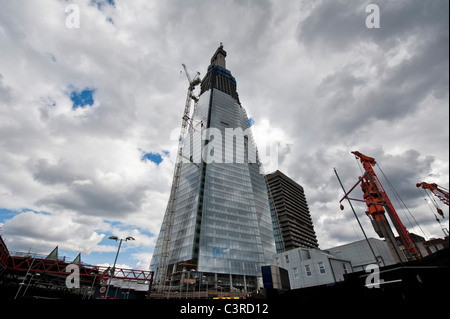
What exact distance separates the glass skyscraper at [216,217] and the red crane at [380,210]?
162 feet

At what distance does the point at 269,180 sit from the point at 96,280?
123 m

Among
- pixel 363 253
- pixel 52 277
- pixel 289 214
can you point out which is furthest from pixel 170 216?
pixel 289 214

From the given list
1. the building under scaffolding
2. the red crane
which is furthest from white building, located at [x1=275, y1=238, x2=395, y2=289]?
the building under scaffolding

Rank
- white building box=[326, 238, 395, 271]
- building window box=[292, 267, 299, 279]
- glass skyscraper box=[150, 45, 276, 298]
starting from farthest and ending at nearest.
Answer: glass skyscraper box=[150, 45, 276, 298] < white building box=[326, 238, 395, 271] < building window box=[292, 267, 299, 279]

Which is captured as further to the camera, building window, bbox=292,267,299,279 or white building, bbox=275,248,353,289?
building window, bbox=292,267,299,279

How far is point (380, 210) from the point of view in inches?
1510

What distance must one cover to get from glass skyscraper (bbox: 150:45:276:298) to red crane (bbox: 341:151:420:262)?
49393mm

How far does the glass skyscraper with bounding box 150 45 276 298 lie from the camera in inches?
2879

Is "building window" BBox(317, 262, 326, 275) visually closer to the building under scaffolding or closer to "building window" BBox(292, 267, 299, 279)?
"building window" BBox(292, 267, 299, 279)

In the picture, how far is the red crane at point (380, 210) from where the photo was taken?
3519 centimetres

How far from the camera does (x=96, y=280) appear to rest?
43969 mm

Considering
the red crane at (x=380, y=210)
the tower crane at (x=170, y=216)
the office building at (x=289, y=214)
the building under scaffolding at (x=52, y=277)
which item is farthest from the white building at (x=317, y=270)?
the office building at (x=289, y=214)
